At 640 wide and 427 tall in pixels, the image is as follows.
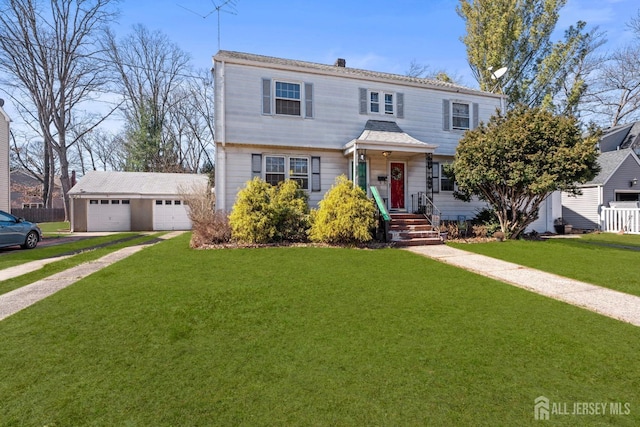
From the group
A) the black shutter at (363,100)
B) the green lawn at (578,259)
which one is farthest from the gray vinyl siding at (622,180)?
the black shutter at (363,100)

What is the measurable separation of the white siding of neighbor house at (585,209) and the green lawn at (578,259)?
6.21m

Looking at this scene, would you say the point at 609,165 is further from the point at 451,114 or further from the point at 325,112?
the point at 325,112

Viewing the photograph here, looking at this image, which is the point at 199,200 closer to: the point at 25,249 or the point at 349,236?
the point at 349,236

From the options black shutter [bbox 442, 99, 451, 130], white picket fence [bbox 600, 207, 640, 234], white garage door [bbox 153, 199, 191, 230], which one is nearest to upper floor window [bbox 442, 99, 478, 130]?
black shutter [bbox 442, 99, 451, 130]

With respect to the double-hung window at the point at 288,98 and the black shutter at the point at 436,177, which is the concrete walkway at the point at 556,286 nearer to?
the black shutter at the point at 436,177

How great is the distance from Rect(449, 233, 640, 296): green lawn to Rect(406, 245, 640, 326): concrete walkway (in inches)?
16.0

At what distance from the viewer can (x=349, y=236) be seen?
929 cm

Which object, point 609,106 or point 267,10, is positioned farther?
point 609,106

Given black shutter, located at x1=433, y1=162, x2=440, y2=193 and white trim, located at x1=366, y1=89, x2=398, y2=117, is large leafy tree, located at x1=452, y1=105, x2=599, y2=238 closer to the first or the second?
black shutter, located at x1=433, y1=162, x2=440, y2=193

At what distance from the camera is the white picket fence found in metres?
14.4

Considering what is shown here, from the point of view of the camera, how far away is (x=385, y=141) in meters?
11.1

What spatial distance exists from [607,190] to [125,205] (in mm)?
28136

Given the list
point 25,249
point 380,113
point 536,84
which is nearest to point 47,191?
point 25,249

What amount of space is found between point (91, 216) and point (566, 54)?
33.7 meters
